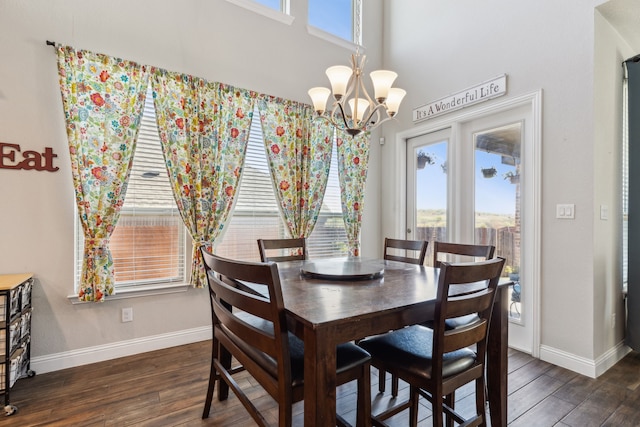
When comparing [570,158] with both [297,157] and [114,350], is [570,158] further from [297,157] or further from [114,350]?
[114,350]

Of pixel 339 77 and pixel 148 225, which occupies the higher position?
pixel 339 77

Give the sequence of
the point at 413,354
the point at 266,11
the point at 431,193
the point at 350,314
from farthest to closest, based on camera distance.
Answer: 1. the point at 431,193
2. the point at 266,11
3. the point at 413,354
4. the point at 350,314

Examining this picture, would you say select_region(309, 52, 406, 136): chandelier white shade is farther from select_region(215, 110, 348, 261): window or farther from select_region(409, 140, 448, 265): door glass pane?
select_region(409, 140, 448, 265): door glass pane

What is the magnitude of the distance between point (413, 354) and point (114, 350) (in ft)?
7.94

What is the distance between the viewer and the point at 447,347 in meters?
1.28

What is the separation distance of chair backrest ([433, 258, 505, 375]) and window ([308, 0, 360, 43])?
3.36 metres

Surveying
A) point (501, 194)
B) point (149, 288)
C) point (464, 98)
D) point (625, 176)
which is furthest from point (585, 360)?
point (149, 288)

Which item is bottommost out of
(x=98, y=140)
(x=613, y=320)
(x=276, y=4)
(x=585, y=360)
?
(x=585, y=360)

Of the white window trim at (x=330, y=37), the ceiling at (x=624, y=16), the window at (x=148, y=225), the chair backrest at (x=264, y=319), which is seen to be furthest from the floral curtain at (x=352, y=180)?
the chair backrest at (x=264, y=319)

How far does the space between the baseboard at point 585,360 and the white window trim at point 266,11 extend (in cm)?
386

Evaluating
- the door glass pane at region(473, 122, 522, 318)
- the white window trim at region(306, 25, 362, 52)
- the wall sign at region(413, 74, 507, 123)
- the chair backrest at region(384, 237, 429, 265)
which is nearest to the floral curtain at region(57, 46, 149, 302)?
the white window trim at region(306, 25, 362, 52)

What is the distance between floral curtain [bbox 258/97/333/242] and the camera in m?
3.26

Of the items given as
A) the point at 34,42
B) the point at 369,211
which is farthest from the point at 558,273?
the point at 34,42

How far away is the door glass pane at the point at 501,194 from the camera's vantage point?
2.87 m
